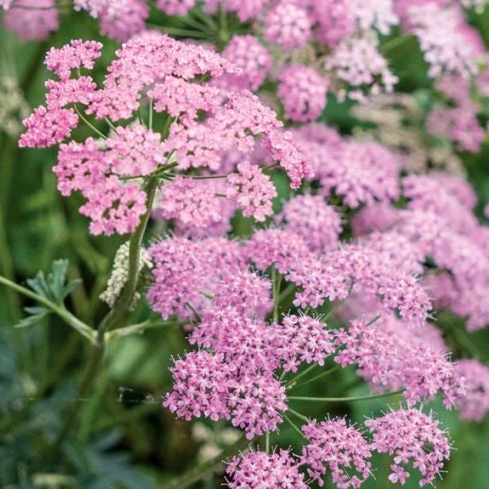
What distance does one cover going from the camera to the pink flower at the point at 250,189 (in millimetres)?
860

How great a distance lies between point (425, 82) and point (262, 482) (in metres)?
1.14

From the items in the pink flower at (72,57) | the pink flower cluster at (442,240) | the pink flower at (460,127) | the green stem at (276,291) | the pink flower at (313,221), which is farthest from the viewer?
the pink flower at (460,127)

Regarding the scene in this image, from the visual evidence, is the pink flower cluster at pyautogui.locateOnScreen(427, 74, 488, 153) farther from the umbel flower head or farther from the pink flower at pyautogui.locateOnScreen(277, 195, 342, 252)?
the umbel flower head

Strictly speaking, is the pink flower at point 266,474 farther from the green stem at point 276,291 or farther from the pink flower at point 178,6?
the pink flower at point 178,6

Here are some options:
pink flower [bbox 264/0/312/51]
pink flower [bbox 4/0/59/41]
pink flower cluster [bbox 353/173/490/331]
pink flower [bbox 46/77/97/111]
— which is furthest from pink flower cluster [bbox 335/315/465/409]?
pink flower [bbox 4/0/59/41]

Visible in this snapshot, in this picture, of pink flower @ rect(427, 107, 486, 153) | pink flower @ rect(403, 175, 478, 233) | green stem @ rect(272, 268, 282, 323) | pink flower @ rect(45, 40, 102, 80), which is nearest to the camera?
pink flower @ rect(45, 40, 102, 80)

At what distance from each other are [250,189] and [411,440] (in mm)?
297

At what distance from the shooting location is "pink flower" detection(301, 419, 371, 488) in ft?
2.90

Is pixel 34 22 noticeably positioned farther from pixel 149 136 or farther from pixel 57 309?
pixel 149 136

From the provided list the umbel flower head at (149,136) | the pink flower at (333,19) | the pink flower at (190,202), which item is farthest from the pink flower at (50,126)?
the pink flower at (333,19)

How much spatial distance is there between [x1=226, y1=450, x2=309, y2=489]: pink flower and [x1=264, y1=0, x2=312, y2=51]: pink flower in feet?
2.23

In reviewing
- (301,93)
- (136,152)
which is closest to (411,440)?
(136,152)

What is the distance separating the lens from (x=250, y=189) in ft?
2.85

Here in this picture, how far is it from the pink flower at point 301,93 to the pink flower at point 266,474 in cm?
61
